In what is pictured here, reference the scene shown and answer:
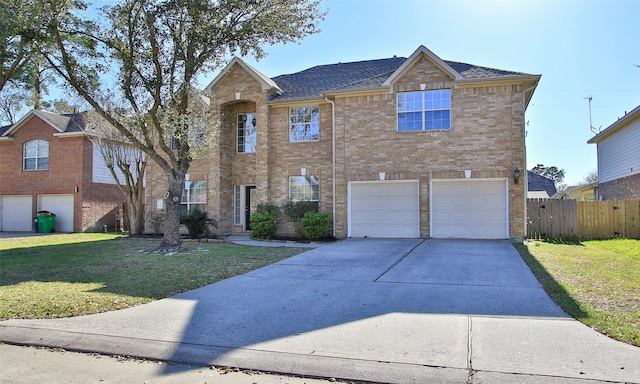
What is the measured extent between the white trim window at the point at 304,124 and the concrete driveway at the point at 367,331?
396 inches

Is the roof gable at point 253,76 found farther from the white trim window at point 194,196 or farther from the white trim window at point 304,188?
the white trim window at point 194,196

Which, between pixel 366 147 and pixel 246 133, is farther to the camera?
pixel 246 133

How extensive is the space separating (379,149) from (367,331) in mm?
11787

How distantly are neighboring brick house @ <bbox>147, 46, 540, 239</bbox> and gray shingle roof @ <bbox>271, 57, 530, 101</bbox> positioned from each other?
89 mm

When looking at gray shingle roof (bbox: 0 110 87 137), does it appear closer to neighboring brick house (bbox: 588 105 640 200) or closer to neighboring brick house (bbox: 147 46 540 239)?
neighboring brick house (bbox: 147 46 540 239)

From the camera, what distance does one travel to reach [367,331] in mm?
5395

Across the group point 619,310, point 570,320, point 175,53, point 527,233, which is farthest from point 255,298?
point 527,233

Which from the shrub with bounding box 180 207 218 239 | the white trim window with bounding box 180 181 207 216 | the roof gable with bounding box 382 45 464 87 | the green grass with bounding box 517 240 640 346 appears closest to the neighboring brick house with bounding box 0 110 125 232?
the white trim window with bounding box 180 181 207 216

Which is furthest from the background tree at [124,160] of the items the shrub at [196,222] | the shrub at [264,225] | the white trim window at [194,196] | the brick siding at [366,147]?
the shrub at [264,225]

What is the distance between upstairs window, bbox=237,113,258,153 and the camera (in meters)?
19.2

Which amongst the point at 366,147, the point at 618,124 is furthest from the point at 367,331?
the point at 618,124

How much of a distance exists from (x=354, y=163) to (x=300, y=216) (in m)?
2.91

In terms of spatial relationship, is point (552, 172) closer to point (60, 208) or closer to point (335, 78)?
point (335, 78)

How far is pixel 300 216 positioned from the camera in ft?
56.2
